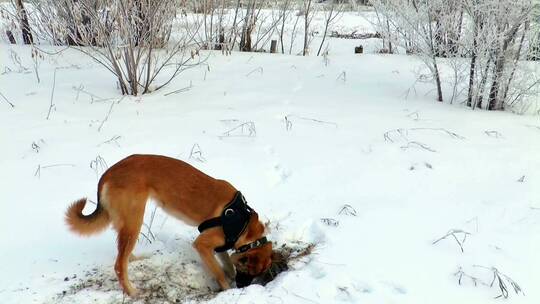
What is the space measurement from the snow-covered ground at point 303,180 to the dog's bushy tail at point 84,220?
0.98 feet

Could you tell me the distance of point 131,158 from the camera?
3152 millimetres

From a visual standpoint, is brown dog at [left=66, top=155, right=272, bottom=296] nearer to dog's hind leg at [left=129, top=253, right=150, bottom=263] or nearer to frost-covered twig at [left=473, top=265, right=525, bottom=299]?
dog's hind leg at [left=129, top=253, right=150, bottom=263]

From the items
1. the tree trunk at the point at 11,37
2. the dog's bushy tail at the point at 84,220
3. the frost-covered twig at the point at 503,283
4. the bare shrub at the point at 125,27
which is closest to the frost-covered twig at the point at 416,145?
the frost-covered twig at the point at 503,283

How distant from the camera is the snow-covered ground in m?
3.04

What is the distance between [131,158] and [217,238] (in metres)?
0.76

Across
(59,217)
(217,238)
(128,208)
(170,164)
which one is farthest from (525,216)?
(59,217)

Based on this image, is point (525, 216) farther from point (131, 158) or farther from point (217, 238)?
point (131, 158)

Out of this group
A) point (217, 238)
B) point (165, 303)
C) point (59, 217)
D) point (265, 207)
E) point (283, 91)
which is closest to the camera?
point (165, 303)

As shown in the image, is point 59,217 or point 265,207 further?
point 265,207

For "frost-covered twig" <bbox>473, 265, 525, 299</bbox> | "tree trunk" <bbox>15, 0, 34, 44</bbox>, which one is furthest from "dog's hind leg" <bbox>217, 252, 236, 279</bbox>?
"tree trunk" <bbox>15, 0, 34, 44</bbox>

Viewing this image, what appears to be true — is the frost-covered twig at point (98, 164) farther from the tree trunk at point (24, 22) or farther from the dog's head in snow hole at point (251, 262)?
the tree trunk at point (24, 22)

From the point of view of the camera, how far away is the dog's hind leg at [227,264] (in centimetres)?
341

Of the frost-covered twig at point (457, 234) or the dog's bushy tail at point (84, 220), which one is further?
the frost-covered twig at point (457, 234)

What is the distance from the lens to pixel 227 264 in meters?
3.45
